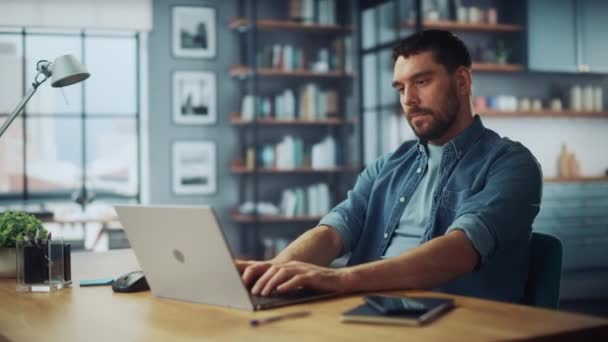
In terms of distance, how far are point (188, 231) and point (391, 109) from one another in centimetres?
488

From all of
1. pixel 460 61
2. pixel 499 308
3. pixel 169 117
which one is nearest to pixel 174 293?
pixel 499 308

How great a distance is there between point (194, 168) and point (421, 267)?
5.45 meters

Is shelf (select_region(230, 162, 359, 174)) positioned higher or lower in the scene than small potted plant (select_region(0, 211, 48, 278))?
higher

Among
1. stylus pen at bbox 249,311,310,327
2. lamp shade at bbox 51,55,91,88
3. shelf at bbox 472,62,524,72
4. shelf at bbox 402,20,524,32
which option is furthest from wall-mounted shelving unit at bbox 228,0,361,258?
stylus pen at bbox 249,311,310,327

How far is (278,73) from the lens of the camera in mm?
6766

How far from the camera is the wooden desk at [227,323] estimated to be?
1220 mm

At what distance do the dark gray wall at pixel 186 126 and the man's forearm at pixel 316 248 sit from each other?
4765 mm

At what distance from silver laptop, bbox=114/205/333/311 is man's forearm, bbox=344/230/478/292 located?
95mm

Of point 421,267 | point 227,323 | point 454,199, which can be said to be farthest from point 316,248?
point 227,323

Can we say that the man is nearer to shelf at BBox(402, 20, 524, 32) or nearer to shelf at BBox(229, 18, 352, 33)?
shelf at BBox(402, 20, 524, 32)

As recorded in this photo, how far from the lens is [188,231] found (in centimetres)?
143

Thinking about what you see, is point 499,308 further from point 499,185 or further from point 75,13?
point 75,13

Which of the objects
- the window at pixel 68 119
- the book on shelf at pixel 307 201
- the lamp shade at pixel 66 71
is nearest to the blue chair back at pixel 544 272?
the lamp shade at pixel 66 71

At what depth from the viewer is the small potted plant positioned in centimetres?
203
